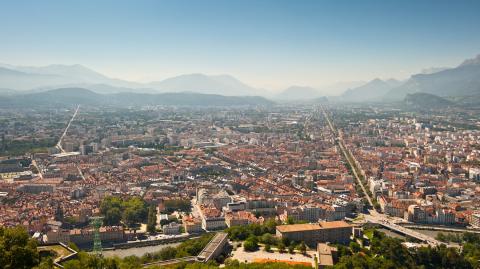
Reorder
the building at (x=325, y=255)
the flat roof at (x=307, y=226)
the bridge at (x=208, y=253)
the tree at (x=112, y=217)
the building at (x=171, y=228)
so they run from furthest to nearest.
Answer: the tree at (x=112, y=217) → the building at (x=171, y=228) → the flat roof at (x=307, y=226) → the bridge at (x=208, y=253) → the building at (x=325, y=255)

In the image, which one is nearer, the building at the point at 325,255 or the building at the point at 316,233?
the building at the point at 325,255

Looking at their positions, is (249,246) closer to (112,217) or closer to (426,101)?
(112,217)

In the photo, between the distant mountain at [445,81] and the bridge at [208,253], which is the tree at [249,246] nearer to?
the bridge at [208,253]

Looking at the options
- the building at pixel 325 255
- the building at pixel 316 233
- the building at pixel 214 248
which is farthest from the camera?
the building at pixel 316 233

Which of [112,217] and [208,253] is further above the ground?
[208,253]

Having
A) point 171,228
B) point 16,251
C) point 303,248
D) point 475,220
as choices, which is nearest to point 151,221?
point 171,228

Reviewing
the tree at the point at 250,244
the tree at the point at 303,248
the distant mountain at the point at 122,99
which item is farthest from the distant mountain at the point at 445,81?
the tree at the point at 250,244
